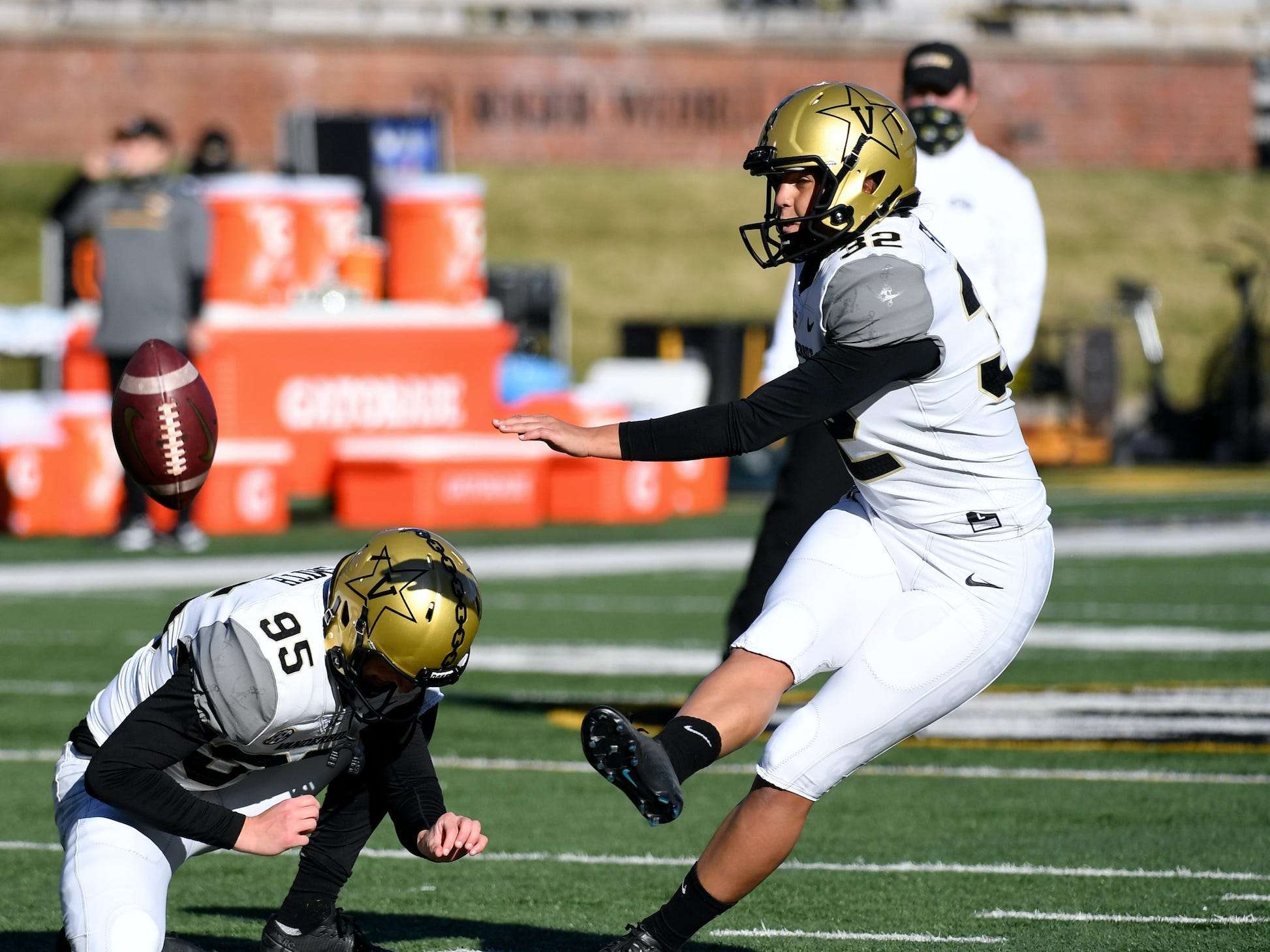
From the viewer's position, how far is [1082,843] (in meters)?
5.53

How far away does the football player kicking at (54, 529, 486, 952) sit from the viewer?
3922 mm

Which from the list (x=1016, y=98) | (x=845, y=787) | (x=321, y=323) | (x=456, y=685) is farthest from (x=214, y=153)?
(x=1016, y=98)

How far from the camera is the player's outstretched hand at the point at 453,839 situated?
13.5 feet

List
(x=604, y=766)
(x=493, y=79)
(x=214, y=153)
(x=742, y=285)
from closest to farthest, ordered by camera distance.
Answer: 1. (x=604, y=766)
2. (x=214, y=153)
3. (x=742, y=285)
4. (x=493, y=79)

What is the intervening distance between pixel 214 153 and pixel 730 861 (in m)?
13.5

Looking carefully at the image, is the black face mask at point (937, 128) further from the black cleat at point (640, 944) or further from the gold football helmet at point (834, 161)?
the black cleat at point (640, 944)

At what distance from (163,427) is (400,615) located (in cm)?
92

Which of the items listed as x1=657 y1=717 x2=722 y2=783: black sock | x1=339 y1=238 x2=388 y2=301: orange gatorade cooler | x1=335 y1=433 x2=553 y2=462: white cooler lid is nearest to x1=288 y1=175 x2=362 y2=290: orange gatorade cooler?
x1=339 y1=238 x2=388 y2=301: orange gatorade cooler

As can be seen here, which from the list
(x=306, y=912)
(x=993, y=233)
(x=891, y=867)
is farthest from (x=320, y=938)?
(x=993, y=233)

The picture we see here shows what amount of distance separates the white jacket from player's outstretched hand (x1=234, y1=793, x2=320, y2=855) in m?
2.77

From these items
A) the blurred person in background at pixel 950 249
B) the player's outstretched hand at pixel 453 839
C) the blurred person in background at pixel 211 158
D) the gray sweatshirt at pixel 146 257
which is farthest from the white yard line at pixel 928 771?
the blurred person in background at pixel 211 158

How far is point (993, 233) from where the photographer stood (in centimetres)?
646

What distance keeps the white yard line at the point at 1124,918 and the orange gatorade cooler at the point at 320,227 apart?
1135 centimetres

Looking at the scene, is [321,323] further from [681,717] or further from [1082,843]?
[681,717]
